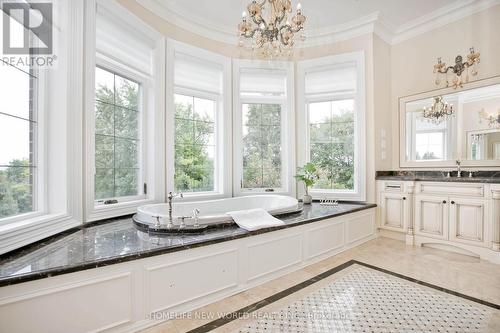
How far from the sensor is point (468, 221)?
9.61ft

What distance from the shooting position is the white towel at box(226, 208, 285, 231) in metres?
2.24

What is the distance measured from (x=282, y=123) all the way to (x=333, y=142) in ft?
2.87

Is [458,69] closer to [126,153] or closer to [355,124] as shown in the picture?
[355,124]

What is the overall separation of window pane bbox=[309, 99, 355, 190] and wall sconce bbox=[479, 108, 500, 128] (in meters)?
1.52

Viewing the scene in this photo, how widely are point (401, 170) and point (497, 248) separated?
58.0 inches

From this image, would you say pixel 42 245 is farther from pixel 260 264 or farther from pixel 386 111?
pixel 386 111

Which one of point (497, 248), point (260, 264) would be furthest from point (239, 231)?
point (497, 248)

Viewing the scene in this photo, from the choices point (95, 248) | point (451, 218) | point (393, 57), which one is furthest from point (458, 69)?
point (95, 248)

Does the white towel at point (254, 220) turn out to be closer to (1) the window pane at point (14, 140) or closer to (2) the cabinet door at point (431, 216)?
(1) the window pane at point (14, 140)

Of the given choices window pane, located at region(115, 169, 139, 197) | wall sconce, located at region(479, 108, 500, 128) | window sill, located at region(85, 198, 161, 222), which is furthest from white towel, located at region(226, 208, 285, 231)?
wall sconce, located at region(479, 108, 500, 128)

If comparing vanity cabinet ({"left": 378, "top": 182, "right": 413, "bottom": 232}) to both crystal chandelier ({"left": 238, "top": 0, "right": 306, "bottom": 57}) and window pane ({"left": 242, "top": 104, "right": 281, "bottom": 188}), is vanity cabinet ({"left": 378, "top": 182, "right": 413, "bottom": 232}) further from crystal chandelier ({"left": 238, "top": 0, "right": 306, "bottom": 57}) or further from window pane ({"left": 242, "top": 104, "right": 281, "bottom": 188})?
crystal chandelier ({"left": 238, "top": 0, "right": 306, "bottom": 57})

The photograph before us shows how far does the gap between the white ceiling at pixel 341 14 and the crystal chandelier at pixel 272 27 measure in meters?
1.15

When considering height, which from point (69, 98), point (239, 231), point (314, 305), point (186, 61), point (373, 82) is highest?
point (186, 61)

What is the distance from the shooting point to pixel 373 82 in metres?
3.70
